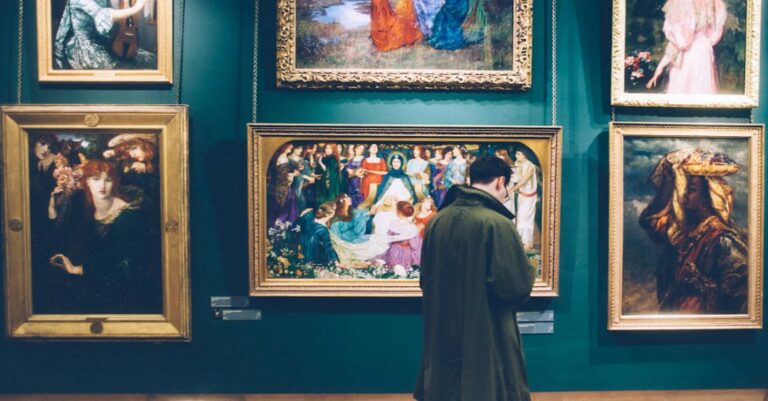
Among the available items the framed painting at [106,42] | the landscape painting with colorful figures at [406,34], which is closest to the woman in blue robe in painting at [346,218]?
the landscape painting with colorful figures at [406,34]

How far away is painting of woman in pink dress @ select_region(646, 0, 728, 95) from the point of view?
3.61m

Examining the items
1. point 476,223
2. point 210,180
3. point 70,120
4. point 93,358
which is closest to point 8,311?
point 93,358

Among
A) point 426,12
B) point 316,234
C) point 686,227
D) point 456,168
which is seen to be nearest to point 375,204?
point 316,234

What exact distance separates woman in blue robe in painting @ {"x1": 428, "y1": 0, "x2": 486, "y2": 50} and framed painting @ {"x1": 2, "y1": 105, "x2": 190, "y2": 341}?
181 centimetres

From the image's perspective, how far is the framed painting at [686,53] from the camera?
3590 mm

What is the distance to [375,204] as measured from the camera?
141 inches

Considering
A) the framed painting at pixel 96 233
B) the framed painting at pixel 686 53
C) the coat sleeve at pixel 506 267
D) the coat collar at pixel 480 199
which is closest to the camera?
the coat sleeve at pixel 506 267

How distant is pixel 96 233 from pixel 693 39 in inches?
169

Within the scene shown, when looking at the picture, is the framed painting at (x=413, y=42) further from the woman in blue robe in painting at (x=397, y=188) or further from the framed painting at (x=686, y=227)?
the framed painting at (x=686, y=227)

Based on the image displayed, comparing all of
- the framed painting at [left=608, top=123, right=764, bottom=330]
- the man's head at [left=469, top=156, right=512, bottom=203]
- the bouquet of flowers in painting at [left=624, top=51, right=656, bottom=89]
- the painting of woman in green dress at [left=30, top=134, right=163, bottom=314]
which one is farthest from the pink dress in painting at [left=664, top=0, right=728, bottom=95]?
the painting of woman in green dress at [left=30, top=134, right=163, bottom=314]

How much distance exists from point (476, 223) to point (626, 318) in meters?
1.74

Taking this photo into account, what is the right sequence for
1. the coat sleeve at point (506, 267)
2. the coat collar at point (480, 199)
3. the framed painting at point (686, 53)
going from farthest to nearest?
the framed painting at point (686, 53), the coat collar at point (480, 199), the coat sleeve at point (506, 267)

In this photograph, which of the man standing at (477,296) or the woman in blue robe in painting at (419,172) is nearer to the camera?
the man standing at (477,296)

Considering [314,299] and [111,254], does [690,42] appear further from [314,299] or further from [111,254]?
[111,254]
